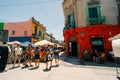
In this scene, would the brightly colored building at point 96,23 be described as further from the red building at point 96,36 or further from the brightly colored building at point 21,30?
the brightly colored building at point 21,30

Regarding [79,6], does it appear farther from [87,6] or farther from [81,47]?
[81,47]

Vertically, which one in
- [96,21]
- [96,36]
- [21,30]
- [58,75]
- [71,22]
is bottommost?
[58,75]

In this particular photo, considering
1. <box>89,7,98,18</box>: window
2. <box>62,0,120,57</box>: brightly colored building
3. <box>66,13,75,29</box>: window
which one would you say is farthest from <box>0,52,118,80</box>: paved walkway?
<box>66,13,75,29</box>: window

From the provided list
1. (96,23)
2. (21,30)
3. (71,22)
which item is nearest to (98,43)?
(96,23)

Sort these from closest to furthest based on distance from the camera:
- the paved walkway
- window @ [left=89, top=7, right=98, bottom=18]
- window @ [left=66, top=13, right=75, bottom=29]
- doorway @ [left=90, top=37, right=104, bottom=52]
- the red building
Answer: the paved walkway
the red building
doorway @ [left=90, top=37, right=104, bottom=52]
window @ [left=89, top=7, right=98, bottom=18]
window @ [left=66, top=13, right=75, bottom=29]

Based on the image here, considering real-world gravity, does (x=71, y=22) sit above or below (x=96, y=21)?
above

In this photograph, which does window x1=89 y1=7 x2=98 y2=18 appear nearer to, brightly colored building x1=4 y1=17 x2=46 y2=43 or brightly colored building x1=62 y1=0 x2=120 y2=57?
brightly colored building x1=62 y1=0 x2=120 y2=57

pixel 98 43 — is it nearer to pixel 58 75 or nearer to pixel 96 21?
pixel 96 21

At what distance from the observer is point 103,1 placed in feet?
51.9

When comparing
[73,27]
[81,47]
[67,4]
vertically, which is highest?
[67,4]

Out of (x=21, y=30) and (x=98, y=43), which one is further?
(x=21, y=30)

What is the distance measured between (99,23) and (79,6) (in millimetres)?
3641

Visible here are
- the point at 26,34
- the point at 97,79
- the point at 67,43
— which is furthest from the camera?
the point at 26,34

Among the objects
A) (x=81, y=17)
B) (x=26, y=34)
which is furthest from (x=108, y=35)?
(x=26, y=34)
